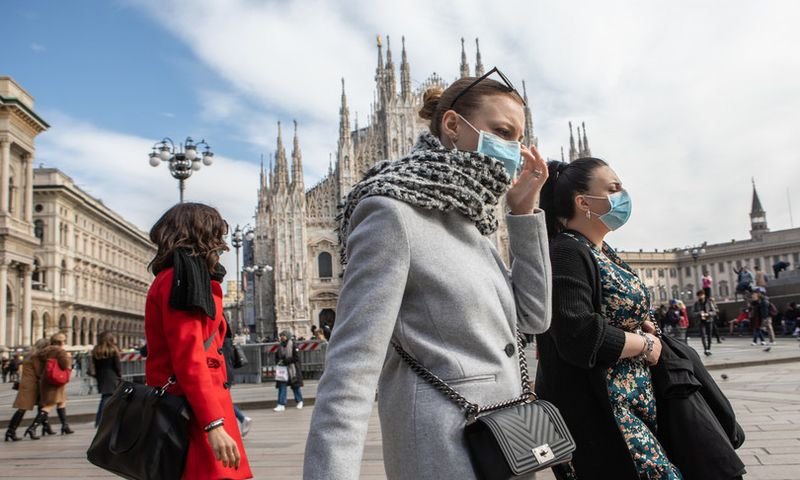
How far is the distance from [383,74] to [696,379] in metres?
40.7

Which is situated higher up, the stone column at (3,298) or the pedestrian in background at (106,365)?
the stone column at (3,298)

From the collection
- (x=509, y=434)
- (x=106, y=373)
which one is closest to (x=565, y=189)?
(x=509, y=434)

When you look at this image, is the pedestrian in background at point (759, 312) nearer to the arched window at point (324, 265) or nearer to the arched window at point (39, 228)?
the arched window at point (324, 265)

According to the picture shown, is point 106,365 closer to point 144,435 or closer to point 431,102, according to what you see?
point 144,435

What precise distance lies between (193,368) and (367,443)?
3.70 metres

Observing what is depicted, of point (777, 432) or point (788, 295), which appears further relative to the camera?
point (788, 295)

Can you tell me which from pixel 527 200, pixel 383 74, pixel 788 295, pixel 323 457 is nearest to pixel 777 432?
pixel 527 200

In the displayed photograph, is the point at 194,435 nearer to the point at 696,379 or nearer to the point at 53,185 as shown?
the point at 696,379

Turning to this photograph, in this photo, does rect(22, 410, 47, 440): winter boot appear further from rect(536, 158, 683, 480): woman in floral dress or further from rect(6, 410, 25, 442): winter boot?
rect(536, 158, 683, 480): woman in floral dress

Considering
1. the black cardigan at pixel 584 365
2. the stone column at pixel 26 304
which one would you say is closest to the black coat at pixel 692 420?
the black cardigan at pixel 584 365

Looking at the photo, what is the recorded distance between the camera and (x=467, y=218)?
1.63 m

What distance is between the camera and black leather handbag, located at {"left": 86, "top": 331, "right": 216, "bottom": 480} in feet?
7.23

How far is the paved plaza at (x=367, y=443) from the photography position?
14.2 ft

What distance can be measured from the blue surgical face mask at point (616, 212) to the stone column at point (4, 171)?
32881mm
